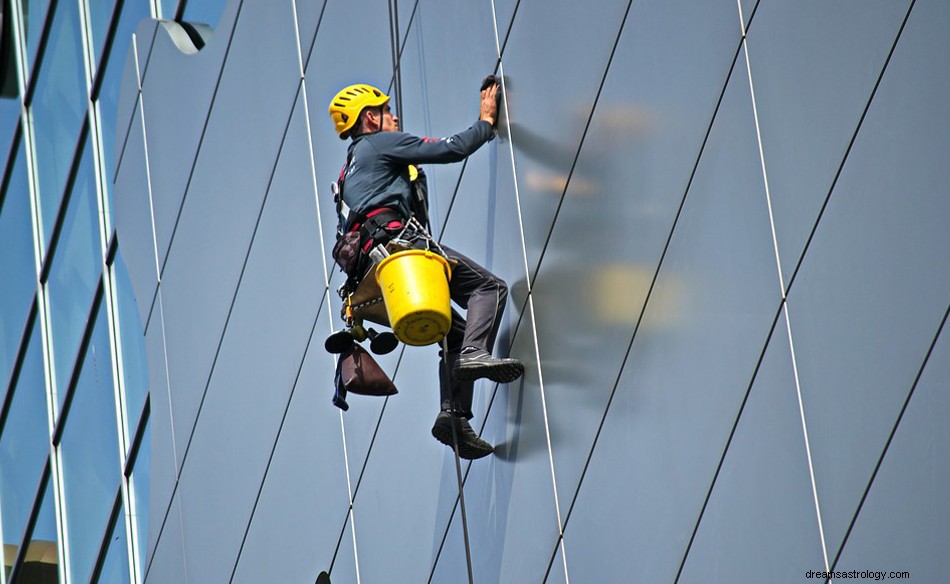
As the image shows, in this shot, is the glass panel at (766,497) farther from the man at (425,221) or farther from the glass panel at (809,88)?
the man at (425,221)

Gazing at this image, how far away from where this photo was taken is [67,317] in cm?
1634

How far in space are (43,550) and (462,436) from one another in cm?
917

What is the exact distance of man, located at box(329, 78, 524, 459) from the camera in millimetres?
8227

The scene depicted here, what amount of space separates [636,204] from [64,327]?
32.9 ft

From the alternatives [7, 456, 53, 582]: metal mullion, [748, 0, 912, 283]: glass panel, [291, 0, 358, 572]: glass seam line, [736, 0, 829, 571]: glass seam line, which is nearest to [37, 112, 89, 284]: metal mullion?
[7, 456, 53, 582]: metal mullion

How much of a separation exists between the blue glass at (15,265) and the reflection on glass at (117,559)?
12.1 feet

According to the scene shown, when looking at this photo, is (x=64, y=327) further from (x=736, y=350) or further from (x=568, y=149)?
(x=736, y=350)

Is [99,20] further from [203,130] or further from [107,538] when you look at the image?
[107,538]

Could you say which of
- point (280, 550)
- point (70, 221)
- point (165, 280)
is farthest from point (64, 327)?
point (280, 550)

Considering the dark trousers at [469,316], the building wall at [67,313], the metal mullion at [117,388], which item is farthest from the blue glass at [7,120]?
the dark trousers at [469,316]

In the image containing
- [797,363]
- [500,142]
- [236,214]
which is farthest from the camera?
[236,214]

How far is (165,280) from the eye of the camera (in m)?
13.4

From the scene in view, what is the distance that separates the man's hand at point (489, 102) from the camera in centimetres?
880

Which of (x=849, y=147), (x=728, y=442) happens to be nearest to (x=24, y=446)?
(x=728, y=442)
